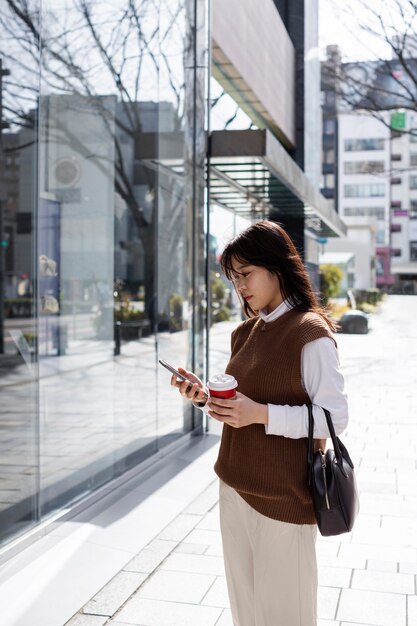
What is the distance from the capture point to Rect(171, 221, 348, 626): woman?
2.13 meters

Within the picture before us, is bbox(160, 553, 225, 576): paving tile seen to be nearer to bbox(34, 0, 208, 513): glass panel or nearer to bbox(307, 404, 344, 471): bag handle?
bbox(34, 0, 208, 513): glass panel

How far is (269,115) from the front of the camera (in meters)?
13.1

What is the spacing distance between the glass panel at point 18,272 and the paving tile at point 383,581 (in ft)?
6.35

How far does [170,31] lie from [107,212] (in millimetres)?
2448

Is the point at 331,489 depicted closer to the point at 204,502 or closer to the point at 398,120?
the point at 204,502

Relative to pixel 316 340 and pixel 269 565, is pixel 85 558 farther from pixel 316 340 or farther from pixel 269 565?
pixel 316 340

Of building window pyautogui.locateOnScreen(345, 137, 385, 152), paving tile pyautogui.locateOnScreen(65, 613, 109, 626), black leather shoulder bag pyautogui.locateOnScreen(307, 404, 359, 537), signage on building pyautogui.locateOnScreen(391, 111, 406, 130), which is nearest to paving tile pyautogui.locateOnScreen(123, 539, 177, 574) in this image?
paving tile pyautogui.locateOnScreen(65, 613, 109, 626)

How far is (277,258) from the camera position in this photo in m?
2.23

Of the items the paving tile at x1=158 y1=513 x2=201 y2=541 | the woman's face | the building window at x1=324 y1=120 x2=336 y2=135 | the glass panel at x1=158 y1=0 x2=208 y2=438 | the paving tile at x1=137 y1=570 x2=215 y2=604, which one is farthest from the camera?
the building window at x1=324 y1=120 x2=336 y2=135

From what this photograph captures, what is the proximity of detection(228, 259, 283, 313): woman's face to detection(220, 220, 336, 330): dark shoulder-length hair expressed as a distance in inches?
0.7

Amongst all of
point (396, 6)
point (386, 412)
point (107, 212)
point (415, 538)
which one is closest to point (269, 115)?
point (396, 6)

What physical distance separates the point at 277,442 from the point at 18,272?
8.95 ft

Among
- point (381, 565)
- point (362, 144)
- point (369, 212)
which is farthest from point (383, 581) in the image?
point (369, 212)

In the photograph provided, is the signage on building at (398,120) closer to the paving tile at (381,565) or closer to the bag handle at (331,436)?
the paving tile at (381,565)
